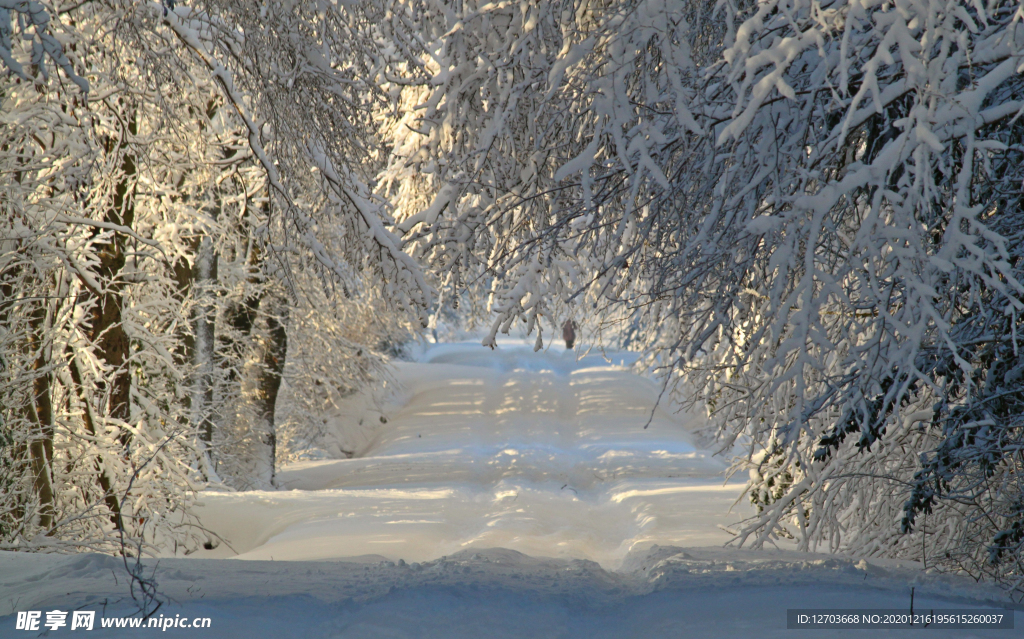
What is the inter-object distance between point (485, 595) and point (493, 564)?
987 mm

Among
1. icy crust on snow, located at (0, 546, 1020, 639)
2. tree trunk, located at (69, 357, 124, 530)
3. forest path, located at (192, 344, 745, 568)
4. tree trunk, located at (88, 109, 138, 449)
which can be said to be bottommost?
forest path, located at (192, 344, 745, 568)

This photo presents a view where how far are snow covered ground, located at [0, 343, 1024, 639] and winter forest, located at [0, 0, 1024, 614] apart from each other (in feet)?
2.43

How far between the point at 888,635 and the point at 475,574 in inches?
99.2

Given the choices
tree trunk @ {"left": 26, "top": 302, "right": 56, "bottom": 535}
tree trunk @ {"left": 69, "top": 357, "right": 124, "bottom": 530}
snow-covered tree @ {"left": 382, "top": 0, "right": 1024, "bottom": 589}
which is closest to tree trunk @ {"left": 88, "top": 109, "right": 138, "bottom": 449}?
tree trunk @ {"left": 69, "top": 357, "right": 124, "bottom": 530}

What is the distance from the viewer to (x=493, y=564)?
5.40 metres

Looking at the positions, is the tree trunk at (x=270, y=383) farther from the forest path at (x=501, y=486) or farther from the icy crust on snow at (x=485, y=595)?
the icy crust on snow at (x=485, y=595)

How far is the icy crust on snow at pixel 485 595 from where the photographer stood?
3814 mm

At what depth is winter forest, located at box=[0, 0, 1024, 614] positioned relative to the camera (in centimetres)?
332

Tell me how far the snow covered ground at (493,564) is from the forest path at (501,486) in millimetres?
54

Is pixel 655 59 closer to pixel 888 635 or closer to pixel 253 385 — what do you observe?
pixel 888 635

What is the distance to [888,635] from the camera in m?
3.62

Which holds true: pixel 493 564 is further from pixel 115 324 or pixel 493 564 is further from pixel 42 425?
pixel 115 324

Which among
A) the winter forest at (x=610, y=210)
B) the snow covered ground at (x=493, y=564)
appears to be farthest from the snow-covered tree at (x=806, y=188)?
the snow covered ground at (x=493, y=564)

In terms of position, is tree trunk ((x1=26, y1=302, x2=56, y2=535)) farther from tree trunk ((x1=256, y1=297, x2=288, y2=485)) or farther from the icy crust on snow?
tree trunk ((x1=256, y1=297, x2=288, y2=485))
